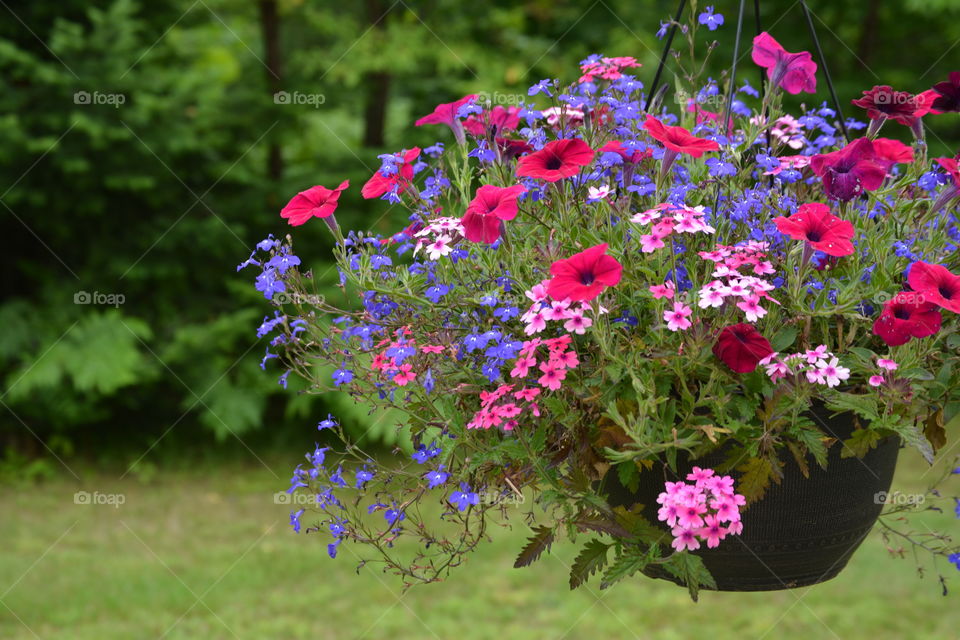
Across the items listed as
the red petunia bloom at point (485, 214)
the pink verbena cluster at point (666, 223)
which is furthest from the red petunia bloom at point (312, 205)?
the pink verbena cluster at point (666, 223)

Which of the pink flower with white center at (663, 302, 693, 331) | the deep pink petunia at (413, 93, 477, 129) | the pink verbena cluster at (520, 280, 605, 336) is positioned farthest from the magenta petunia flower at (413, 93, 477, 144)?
Result: the pink flower with white center at (663, 302, 693, 331)

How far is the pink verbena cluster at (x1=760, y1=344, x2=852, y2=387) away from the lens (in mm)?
1359

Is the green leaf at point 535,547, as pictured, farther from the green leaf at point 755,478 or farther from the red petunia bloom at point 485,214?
the red petunia bloom at point 485,214

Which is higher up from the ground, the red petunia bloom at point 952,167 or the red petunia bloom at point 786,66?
the red petunia bloom at point 786,66

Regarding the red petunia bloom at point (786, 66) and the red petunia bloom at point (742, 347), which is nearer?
the red petunia bloom at point (742, 347)

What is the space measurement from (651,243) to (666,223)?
0.14 feet

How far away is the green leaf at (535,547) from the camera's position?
1.45 metres

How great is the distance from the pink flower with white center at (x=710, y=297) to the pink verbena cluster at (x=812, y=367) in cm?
12

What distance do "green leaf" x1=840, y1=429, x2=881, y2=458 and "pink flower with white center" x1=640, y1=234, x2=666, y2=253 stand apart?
0.47 meters

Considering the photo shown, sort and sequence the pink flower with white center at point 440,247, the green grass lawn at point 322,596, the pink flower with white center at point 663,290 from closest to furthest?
1. the pink flower with white center at point 663,290
2. the pink flower with white center at point 440,247
3. the green grass lawn at point 322,596

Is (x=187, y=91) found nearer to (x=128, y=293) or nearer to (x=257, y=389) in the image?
(x=128, y=293)

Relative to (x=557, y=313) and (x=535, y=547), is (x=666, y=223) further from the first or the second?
(x=535, y=547)

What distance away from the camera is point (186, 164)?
631cm

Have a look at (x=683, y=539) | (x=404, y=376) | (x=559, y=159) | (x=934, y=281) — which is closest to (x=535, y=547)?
(x=683, y=539)
